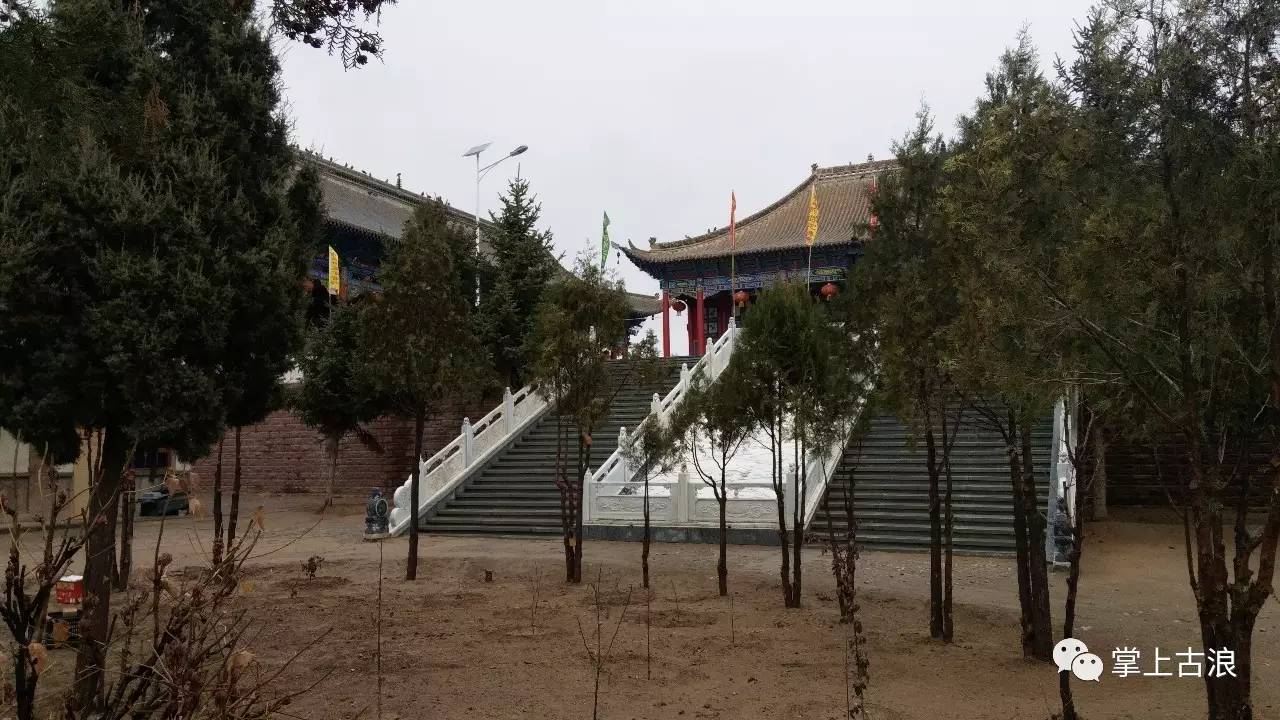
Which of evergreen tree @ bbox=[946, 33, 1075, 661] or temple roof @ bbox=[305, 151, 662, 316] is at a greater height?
temple roof @ bbox=[305, 151, 662, 316]

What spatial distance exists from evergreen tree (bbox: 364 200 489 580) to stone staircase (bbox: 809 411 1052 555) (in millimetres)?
4996

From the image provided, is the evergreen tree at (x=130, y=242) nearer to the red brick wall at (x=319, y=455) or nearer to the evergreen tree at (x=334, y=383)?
the evergreen tree at (x=334, y=383)

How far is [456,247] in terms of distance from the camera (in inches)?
531

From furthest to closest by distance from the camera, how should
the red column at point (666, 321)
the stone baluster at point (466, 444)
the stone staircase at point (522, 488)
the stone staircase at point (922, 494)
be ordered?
1. the red column at point (666, 321)
2. the stone baluster at point (466, 444)
3. the stone staircase at point (522, 488)
4. the stone staircase at point (922, 494)

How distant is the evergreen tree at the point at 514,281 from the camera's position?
21547 mm

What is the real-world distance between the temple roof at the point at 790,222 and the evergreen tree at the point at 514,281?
754 centimetres

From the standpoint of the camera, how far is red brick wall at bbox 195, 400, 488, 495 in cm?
2242

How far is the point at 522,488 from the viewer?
16750mm

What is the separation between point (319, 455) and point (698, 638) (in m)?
17.5

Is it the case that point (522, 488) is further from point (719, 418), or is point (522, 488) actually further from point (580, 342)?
point (719, 418)

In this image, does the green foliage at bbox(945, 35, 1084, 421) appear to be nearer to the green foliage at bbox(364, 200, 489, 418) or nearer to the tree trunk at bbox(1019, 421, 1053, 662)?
the tree trunk at bbox(1019, 421, 1053, 662)

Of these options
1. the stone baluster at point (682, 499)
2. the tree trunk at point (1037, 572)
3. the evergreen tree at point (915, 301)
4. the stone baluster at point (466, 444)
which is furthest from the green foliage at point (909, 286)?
the stone baluster at point (466, 444)

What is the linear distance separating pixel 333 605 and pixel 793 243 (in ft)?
67.7

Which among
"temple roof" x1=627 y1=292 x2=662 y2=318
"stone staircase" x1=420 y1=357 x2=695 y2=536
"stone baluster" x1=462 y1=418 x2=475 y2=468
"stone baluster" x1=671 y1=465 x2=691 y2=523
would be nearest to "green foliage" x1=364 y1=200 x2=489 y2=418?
"stone staircase" x1=420 y1=357 x2=695 y2=536
